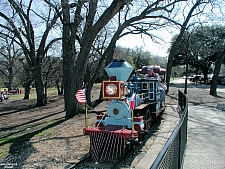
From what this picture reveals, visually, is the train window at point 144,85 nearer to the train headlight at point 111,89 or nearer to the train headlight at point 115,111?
the train headlight at point 115,111

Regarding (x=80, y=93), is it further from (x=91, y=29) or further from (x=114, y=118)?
(x=91, y=29)

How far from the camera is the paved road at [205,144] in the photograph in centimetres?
511

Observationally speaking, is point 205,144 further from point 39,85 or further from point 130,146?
point 39,85

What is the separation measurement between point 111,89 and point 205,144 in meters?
3.29

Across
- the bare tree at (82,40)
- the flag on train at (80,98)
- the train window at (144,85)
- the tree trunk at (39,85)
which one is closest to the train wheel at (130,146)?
the flag on train at (80,98)

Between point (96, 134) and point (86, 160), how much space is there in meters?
0.69

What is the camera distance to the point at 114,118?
248 inches

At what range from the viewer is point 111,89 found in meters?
5.84

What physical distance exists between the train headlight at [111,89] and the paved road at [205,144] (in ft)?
8.11

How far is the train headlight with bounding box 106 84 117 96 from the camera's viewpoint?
580 cm

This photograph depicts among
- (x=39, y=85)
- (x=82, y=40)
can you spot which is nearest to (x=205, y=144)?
(x=82, y=40)

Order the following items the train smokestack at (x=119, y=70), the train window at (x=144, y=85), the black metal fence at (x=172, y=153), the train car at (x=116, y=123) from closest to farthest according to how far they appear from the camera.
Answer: the black metal fence at (x=172, y=153), the train car at (x=116, y=123), the train smokestack at (x=119, y=70), the train window at (x=144, y=85)

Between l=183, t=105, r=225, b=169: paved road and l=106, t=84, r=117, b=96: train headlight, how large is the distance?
97.3 inches

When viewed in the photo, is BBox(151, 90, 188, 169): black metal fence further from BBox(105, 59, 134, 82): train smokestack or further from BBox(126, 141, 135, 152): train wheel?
BBox(105, 59, 134, 82): train smokestack
